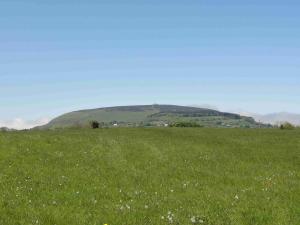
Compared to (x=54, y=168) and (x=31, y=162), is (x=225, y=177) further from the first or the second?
(x=31, y=162)

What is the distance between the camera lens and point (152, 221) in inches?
567

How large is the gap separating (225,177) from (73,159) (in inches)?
424

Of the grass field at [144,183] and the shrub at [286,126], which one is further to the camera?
the shrub at [286,126]

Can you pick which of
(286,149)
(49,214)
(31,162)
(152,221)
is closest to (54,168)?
(31,162)

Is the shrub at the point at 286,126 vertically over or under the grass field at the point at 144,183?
over

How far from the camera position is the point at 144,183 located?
22844 mm

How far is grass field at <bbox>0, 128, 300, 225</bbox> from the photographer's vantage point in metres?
15.2

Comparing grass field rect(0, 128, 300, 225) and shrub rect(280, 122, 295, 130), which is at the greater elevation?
shrub rect(280, 122, 295, 130)

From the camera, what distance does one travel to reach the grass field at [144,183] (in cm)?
1520

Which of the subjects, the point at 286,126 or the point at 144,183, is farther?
the point at 286,126

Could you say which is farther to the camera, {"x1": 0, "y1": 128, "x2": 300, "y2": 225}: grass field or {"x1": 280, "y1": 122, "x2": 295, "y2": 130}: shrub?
{"x1": 280, "y1": 122, "x2": 295, "y2": 130}: shrub

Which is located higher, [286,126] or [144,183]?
[286,126]

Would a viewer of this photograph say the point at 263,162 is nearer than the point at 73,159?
No

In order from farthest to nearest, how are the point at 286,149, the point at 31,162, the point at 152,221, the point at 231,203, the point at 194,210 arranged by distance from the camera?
1. the point at 286,149
2. the point at 31,162
3. the point at 231,203
4. the point at 194,210
5. the point at 152,221
